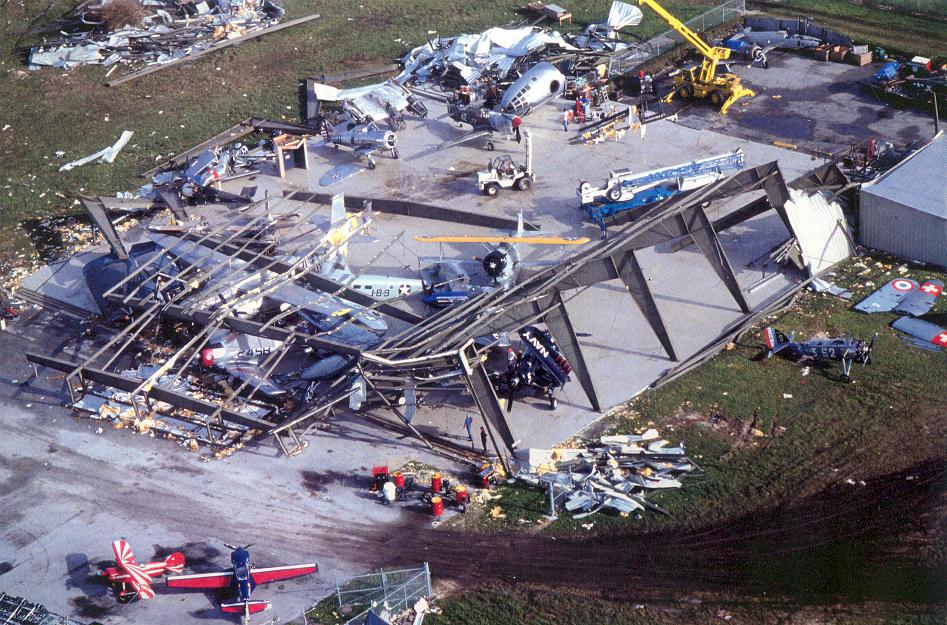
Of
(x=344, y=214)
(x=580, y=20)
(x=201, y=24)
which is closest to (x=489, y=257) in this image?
(x=344, y=214)

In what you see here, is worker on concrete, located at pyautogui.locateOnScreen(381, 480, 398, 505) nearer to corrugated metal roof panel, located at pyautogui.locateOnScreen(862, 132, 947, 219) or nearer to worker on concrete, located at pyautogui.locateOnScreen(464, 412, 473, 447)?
worker on concrete, located at pyautogui.locateOnScreen(464, 412, 473, 447)

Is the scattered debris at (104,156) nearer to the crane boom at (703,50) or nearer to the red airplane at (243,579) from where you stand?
the crane boom at (703,50)

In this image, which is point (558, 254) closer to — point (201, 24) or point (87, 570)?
point (87, 570)

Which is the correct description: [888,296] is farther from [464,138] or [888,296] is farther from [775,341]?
[464,138]

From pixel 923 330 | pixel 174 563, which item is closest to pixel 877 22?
pixel 923 330

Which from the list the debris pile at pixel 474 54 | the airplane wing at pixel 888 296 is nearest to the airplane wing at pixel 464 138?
the debris pile at pixel 474 54

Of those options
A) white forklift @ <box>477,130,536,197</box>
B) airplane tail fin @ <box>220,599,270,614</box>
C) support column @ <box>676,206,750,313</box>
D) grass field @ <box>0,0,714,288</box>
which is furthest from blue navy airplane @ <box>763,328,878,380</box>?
grass field @ <box>0,0,714,288</box>

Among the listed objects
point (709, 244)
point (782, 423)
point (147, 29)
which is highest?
point (147, 29)
